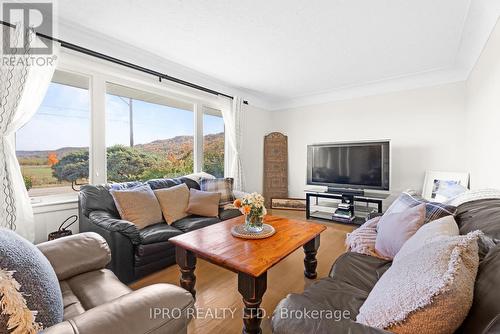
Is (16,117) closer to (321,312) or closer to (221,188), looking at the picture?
(221,188)

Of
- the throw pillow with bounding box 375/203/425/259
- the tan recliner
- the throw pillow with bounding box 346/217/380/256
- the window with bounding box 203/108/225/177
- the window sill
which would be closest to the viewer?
the tan recliner

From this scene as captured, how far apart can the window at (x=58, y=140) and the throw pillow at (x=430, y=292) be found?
3.04 meters

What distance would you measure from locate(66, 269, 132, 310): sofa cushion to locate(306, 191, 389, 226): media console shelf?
325 cm

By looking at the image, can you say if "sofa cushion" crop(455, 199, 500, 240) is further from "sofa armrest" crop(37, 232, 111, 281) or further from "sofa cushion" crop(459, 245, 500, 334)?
"sofa armrest" crop(37, 232, 111, 281)

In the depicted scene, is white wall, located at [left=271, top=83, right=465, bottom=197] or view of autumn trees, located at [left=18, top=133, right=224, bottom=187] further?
white wall, located at [left=271, top=83, right=465, bottom=197]

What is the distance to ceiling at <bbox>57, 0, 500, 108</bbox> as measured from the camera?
1.93 meters

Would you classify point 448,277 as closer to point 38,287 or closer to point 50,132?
point 38,287

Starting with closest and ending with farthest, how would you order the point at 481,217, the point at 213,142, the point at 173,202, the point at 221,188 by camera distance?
the point at 481,217
the point at 173,202
the point at 221,188
the point at 213,142

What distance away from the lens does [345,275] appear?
1399 millimetres

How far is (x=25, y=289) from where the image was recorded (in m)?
0.77

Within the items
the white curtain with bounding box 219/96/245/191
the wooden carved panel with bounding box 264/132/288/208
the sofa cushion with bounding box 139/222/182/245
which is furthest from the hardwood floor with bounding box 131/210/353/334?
the wooden carved panel with bounding box 264/132/288/208

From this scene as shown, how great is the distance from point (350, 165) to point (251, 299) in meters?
3.05

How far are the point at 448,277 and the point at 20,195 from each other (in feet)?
9.51

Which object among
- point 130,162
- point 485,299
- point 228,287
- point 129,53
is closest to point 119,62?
point 129,53
